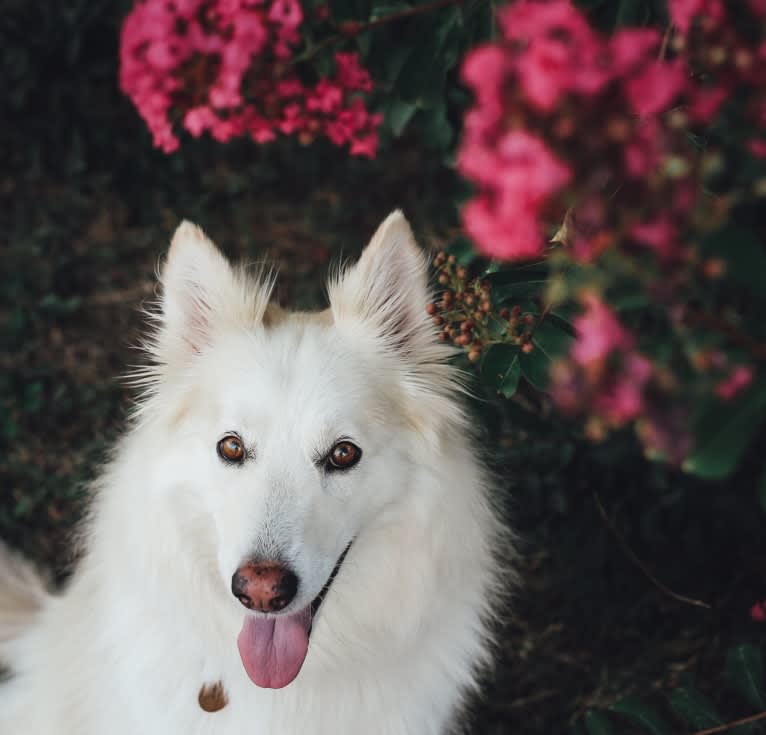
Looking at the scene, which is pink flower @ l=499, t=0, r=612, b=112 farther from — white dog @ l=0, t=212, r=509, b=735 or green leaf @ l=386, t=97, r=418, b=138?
green leaf @ l=386, t=97, r=418, b=138

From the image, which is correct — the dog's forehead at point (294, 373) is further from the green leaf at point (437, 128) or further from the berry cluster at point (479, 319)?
the green leaf at point (437, 128)

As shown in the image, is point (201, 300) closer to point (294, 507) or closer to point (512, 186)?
point (294, 507)

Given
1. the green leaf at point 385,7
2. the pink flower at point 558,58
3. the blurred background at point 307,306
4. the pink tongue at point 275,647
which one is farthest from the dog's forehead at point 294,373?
the pink flower at point 558,58

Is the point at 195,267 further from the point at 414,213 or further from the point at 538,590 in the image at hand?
the point at 414,213

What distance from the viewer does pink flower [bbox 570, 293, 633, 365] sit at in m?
0.83

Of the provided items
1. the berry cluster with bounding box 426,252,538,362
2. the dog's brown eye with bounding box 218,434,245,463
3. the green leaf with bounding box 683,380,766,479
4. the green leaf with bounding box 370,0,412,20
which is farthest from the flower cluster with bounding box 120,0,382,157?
the green leaf with bounding box 683,380,766,479

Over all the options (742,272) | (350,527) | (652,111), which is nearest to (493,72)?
(652,111)

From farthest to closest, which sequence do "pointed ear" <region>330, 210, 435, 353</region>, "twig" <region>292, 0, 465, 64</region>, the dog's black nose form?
"pointed ear" <region>330, 210, 435, 353</region>, "twig" <region>292, 0, 465, 64</region>, the dog's black nose

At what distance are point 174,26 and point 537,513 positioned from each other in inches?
90.3

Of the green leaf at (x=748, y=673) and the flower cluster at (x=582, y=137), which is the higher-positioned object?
the flower cluster at (x=582, y=137)

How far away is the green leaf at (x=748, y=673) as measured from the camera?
1950mm

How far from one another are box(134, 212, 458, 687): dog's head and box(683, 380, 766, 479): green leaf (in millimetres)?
1014

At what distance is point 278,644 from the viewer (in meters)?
1.85

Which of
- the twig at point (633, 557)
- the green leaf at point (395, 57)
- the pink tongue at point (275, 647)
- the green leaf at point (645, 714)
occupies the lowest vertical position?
the twig at point (633, 557)
